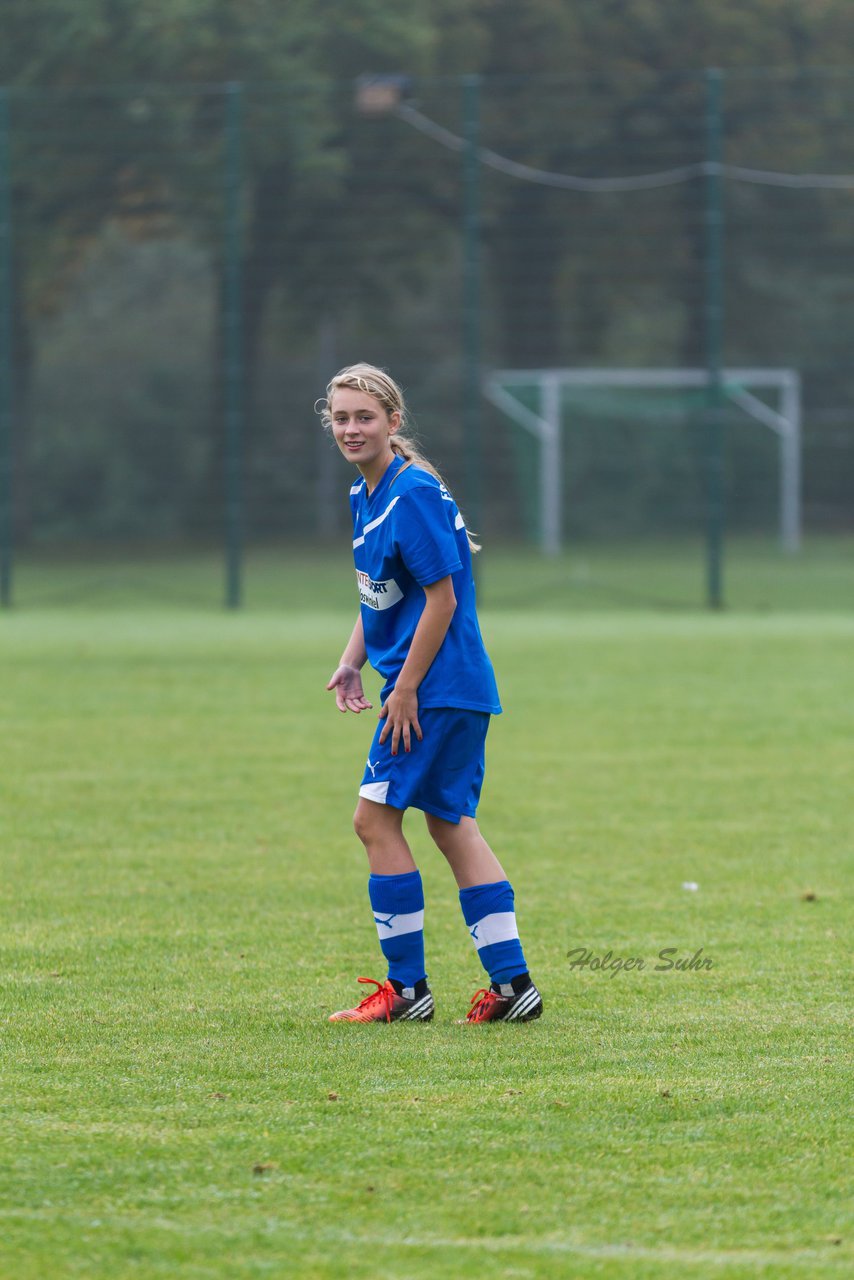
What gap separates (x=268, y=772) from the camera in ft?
31.0

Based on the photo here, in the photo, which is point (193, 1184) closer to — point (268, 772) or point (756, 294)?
point (268, 772)

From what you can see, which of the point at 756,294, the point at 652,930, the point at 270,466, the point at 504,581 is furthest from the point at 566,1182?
the point at 756,294

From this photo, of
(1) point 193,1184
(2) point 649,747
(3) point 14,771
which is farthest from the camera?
(2) point 649,747

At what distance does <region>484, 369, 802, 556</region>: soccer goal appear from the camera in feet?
98.9

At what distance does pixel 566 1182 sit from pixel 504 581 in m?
19.9

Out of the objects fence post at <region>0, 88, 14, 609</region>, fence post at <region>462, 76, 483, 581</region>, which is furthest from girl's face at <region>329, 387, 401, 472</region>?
fence post at <region>0, 88, 14, 609</region>

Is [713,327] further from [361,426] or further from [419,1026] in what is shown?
[419,1026]

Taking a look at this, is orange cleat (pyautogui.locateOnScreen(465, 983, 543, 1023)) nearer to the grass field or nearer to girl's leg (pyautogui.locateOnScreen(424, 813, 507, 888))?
the grass field

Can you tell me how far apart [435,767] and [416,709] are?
17 centimetres

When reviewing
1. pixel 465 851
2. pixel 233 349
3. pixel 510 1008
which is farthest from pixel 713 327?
pixel 510 1008

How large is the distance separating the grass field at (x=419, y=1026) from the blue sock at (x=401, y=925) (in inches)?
6.3

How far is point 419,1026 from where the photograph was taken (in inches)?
194

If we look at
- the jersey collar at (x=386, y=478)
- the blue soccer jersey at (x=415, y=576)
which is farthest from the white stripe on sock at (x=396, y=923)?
the jersey collar at (x=386, y=478)

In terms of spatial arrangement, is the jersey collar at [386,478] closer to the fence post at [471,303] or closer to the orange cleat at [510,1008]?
the orange cleat at [510,1008]
